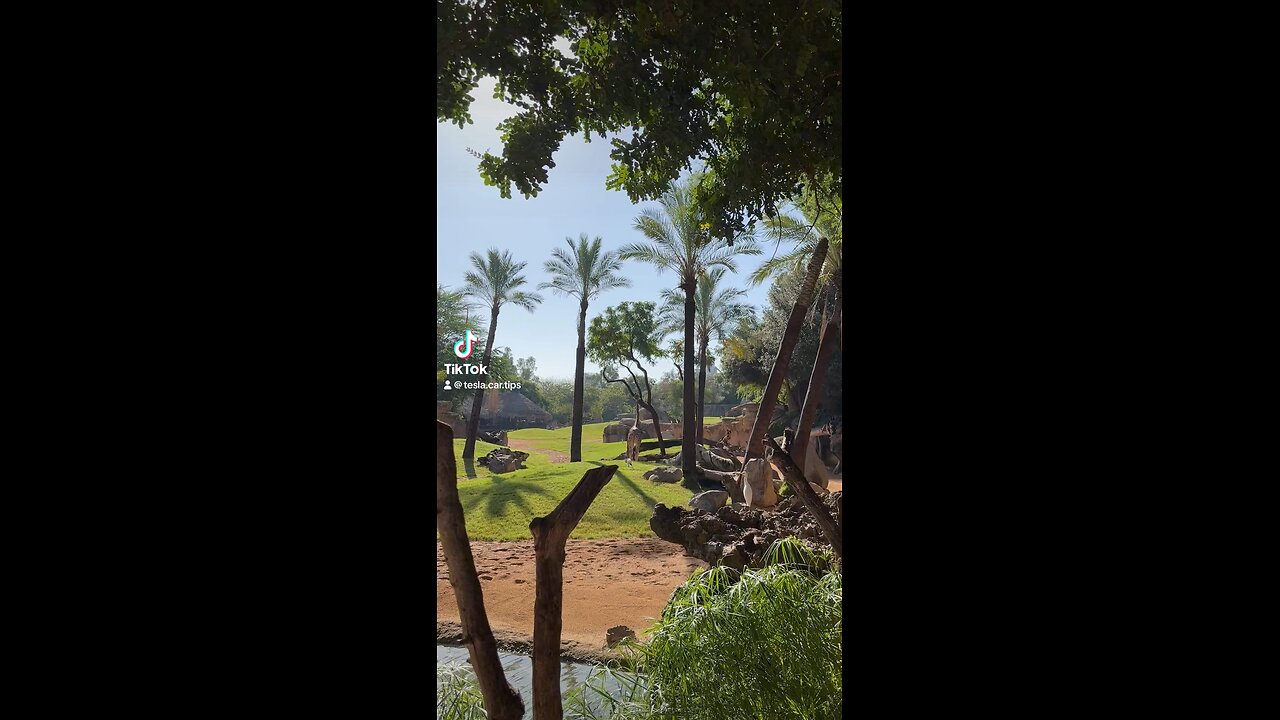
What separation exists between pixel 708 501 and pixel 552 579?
9.20ft

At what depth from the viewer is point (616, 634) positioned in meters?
2.74

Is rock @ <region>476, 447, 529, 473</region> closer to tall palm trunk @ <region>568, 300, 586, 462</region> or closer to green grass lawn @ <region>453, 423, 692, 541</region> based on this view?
green grass lawn @ <region>453, 423, 692, 541</region>

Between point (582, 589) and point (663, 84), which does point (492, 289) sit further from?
point (582, 589)

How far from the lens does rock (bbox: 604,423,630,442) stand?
5473mm

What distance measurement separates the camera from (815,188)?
1.84 meters

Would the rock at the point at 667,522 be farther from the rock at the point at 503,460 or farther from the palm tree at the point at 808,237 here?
the palm tree at the point at 808,237

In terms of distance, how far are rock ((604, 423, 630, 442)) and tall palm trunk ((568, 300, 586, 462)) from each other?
4.11 feet

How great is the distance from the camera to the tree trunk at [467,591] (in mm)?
1305

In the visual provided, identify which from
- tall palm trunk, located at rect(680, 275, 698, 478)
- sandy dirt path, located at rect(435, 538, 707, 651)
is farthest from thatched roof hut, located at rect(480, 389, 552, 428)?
tall palm trunk, located at rect(680, 275, 698, 478)

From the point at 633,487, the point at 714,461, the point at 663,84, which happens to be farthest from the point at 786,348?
the point at 714,461

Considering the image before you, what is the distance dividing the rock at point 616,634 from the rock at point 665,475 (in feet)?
6.46
